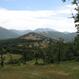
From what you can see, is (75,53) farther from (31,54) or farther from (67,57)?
(31,54)

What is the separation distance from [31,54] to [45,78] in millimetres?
102461

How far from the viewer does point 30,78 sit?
40.0 metres

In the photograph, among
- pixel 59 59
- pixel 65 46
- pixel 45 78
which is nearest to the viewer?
pixel 45 78

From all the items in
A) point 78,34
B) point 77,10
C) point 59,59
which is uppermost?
point 77,10

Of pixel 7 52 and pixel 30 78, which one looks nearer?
pixel 30 78

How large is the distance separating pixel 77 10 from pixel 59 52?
6664 centimetres

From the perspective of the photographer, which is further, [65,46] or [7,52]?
[7,52]

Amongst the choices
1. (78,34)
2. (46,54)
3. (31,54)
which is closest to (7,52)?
(31,54)

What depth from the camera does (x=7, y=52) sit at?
171375mm

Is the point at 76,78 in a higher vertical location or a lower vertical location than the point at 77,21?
lower

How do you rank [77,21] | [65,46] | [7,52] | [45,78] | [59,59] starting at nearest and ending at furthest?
[45,78], [77,21], [59,59], [65,46], [7,52]

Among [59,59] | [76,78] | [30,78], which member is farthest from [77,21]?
[59,59]

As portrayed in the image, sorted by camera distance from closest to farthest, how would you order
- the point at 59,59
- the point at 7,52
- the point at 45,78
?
1. the point at 45,78
2. the point at 59,59
3. the point at 7,52

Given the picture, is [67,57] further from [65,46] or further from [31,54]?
[31,54]
